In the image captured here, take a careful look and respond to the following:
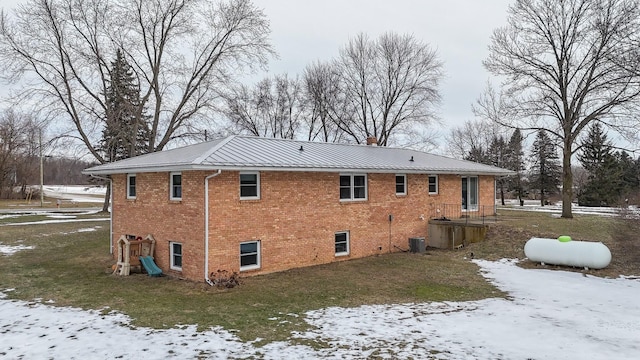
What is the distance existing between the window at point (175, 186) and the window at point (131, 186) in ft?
8.52

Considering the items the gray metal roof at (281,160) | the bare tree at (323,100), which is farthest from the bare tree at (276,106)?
the gray metal roof at (281,160)

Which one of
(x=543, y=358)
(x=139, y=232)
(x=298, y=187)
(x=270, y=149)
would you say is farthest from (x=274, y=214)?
(x=543, y=358)

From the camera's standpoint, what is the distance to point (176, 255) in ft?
43.5

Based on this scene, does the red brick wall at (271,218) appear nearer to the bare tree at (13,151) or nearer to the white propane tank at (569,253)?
the white propane tank at (569,253)

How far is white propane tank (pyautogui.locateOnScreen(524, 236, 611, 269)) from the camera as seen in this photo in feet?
43.2

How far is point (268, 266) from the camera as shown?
1338 centimetres

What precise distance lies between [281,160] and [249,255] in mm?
3294

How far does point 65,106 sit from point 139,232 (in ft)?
65.2

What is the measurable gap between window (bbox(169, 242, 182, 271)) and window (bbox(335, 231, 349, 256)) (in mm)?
5679

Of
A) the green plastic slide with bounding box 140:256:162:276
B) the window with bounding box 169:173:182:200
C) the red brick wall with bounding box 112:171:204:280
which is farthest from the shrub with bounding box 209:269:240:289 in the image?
the window with bounding box 169:173:182:200

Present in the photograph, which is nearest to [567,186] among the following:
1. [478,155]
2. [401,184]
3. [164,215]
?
[401,184]

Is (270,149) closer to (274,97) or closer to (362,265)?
(362,265)

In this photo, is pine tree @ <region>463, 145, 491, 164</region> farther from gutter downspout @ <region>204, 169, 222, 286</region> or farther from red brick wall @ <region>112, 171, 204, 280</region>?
gutter downspout @ <region>204, 169, 222, 286</region>

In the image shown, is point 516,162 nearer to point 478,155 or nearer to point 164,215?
point 478,155
